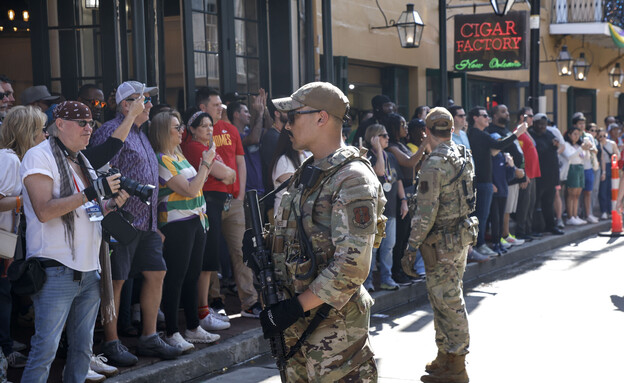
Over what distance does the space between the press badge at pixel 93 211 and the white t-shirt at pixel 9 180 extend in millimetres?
849

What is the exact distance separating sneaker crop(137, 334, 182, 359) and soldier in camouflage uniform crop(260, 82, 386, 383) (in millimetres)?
2681

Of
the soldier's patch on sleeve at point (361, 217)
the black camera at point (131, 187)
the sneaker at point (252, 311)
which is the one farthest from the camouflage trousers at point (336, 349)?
the sneaker at point (252, 311)

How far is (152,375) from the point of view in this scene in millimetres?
5668

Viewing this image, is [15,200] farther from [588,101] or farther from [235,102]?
[588,101]

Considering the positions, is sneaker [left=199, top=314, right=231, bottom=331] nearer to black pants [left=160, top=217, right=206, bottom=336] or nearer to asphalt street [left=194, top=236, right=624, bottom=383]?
asphalt street [left=194, top=236, right=624, bottom=383]

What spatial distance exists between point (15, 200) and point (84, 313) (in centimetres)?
100

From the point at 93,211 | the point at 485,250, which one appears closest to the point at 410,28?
the point at 485,250

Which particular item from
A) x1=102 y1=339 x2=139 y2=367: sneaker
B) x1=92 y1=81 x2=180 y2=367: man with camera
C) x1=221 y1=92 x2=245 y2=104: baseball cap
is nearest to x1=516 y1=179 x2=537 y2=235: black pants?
x1=221 y1=92 x2=245 y2=104: baseball cap

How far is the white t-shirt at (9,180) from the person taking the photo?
5.27m

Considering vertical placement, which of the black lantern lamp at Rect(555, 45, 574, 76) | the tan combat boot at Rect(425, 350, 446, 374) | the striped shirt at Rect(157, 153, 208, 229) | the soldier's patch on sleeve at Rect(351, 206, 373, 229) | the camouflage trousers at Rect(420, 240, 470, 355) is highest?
the black lantern lamp at Rect(555, 45, 574, 76)

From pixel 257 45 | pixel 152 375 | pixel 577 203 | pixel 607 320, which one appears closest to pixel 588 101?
pixel 577 203

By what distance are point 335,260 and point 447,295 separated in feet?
8.80

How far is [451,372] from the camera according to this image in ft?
19.1

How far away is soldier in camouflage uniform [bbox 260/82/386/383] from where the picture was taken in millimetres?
3264
